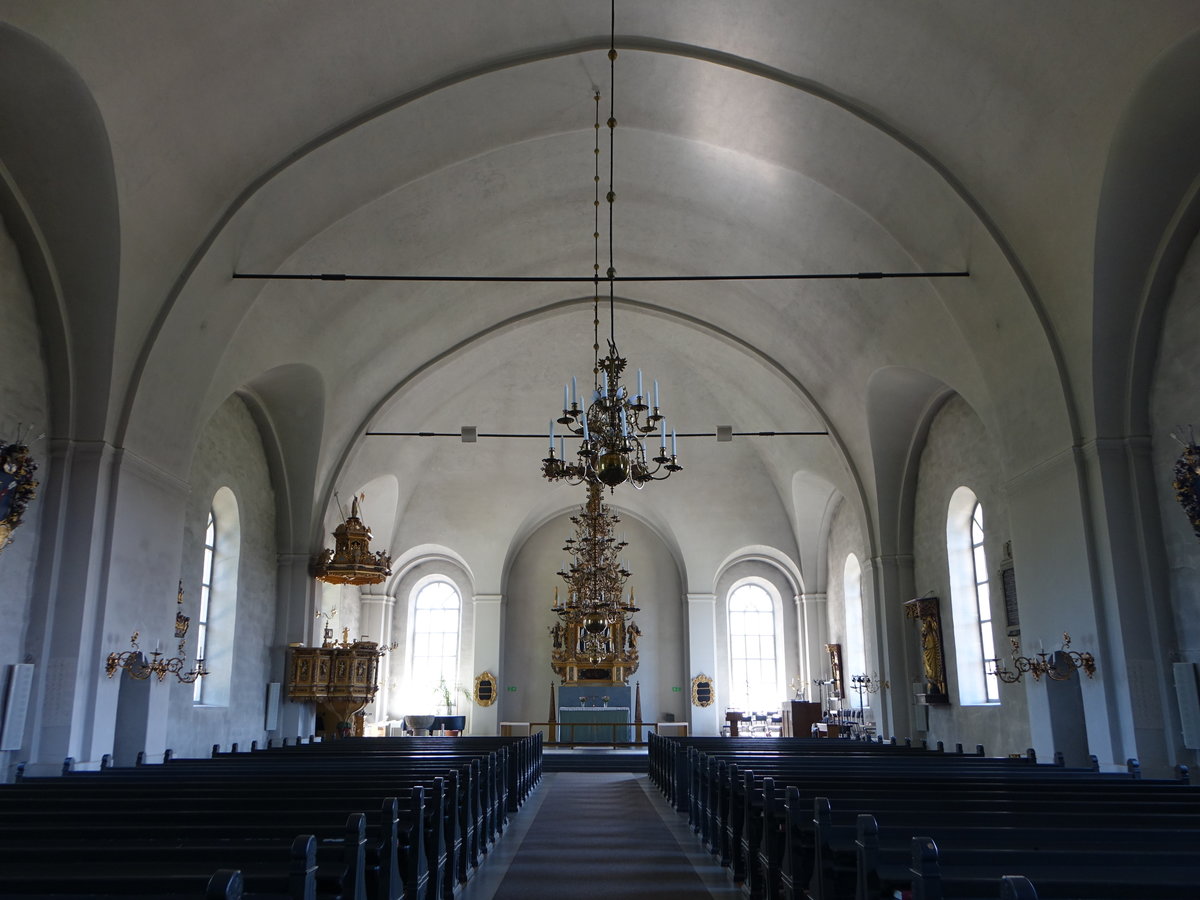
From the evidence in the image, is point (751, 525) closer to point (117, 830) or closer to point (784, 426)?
point (784, 426)

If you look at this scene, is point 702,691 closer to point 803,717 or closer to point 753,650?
point 753,650

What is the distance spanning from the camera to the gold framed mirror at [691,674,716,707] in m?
23.3

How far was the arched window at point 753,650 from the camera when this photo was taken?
2478 cm

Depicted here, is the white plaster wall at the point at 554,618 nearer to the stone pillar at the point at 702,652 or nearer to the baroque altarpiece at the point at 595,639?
the baroque altarpiece at the point at 595,639

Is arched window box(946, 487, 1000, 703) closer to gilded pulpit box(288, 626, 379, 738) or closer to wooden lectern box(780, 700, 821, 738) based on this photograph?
wooden lectern box(780, 700, 821, 738)

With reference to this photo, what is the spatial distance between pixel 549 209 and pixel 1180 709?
10.4 m

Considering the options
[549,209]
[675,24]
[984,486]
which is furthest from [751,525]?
[675,24]

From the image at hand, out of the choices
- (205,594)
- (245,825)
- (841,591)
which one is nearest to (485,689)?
(841,591)

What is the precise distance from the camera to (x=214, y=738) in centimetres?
1423

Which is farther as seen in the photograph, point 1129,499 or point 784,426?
point 784,426

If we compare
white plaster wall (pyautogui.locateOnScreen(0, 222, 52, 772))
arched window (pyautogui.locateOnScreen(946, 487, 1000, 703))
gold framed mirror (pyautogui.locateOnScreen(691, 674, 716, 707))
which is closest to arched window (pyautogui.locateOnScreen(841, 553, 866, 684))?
gold framed mirror (pyautogui.locateOnScreen(691, 674, 716, 707))

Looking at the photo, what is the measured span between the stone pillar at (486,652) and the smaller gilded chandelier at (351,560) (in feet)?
22.3

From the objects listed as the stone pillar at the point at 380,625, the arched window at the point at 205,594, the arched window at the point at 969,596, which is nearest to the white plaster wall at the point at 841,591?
the arched window at the point at 969,596

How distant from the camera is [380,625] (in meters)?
24.2
